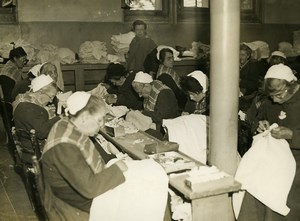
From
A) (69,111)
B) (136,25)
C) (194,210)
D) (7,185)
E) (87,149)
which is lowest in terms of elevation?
(7,185)

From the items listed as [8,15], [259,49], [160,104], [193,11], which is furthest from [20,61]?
[259,49]

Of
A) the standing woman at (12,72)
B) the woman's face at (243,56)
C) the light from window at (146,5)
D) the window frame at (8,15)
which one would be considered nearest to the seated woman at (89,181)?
the standing woman at (12,72)

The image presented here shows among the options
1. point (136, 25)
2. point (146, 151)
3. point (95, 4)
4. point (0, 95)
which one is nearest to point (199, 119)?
point (146, 151)

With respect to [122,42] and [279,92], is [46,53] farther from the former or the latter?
[279,92]

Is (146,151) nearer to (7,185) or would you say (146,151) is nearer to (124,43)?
(7,185)

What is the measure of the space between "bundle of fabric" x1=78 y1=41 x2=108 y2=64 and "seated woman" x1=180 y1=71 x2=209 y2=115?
4522mm

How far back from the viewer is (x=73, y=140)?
285cm

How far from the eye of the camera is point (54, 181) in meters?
2.91

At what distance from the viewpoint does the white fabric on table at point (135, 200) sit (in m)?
2.95

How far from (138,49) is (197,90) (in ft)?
14.8

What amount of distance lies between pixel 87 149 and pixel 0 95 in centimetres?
545

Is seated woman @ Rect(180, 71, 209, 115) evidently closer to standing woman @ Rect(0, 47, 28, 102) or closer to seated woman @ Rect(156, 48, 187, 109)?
seated woman @ Rect(156, 48, 187, 109)

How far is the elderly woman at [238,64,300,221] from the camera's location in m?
3.60

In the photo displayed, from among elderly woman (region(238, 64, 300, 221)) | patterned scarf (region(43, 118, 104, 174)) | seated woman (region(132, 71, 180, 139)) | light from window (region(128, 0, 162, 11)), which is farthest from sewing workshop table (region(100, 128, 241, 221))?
light from window (region(128, 0, 162, 11))
